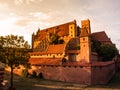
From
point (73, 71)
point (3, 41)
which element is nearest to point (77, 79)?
point (73, 71)

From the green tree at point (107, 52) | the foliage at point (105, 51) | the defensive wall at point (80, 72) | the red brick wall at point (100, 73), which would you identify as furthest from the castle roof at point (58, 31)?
the red brick wall at point (100, 73)

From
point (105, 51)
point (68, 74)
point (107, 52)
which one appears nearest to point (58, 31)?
point (105, 51)

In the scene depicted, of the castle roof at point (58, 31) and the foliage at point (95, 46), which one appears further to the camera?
the castle roof at point (58, 31)

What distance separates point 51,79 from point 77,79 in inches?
265

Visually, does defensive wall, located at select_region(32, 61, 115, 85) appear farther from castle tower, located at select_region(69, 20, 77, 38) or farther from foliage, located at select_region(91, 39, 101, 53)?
castle tower, located at select_region(69, 20, 77, 38)

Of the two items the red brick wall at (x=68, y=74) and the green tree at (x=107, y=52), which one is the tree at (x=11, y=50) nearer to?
the red brick wall at (x=68, y=74)

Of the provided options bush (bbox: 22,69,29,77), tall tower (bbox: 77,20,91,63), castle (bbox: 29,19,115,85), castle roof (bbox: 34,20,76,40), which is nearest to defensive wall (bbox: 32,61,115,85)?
castle (bbox: 29,19,115,85)

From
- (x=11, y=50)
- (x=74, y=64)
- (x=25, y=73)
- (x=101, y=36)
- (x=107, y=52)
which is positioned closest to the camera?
(x=11, y=50)

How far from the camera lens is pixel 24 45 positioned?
31.5 meters

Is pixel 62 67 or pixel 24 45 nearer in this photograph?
pixel 24 45

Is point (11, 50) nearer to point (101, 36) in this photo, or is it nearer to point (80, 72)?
point (80, 72)

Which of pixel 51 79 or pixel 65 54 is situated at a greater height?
pixel 65 54

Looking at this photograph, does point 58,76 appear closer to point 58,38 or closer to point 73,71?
point 73,71

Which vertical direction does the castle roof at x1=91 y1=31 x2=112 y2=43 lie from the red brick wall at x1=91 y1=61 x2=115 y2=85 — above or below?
above
